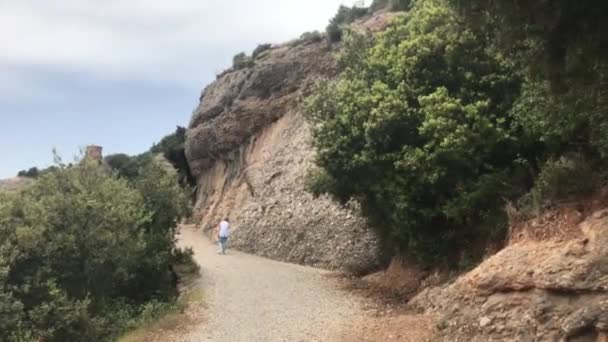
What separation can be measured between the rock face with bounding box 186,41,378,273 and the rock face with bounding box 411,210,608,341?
11.0 meters

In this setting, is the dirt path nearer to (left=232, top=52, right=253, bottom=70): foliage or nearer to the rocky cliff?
the rocky cliff

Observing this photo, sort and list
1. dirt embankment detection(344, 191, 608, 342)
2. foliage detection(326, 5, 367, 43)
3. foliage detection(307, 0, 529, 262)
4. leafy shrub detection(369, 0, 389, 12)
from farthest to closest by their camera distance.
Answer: foliage detection(326, 5, 367, 43) < leafy shrub detection(369, 0, 389, 12) < foliage detection(307, 0, 529, 262) < dirt embankment detection(344, 191, 608, 342)

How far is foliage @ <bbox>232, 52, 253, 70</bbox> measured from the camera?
47.2 metres

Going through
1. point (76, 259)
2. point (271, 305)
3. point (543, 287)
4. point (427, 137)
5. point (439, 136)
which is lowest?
point (271, 305)

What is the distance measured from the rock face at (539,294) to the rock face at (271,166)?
11.0 meters

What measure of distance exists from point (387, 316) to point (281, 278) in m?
7.43

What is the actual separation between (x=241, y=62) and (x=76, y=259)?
3101cm

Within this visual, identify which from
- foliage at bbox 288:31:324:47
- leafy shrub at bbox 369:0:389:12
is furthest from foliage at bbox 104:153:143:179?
leafy shrub at bbox 369:0:389:12

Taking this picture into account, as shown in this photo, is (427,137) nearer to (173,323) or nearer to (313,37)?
(173,323)

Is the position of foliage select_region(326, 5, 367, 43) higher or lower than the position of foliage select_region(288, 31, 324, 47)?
higher

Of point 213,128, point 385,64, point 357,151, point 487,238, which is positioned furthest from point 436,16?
point 213,128

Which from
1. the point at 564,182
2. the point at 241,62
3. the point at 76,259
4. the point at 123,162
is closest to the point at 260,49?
the point at 241,62

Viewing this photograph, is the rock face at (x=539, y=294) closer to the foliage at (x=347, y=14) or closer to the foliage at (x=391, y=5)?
the foliage at (x=391, y=5)

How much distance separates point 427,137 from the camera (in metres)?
16.9
